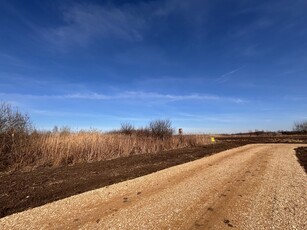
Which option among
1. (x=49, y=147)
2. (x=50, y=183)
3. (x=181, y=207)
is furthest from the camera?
(x=49, y=147)

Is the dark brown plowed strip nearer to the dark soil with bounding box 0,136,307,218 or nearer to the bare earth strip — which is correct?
the dark soil with bounding box 0,136,307,218

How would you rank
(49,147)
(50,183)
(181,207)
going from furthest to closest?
(49,147), (50,183), (181,207)

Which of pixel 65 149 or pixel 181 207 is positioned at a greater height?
pixel 65 149

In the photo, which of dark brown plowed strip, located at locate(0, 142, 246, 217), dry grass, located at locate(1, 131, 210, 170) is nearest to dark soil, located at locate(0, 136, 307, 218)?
dark brown plowed strip, located at locate(0, 142, 246, 217)

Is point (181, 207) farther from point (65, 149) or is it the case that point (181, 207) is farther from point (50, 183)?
point (65, 149)

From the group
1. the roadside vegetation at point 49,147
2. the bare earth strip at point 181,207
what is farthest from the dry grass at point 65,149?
the bare earth strip at point 181,207

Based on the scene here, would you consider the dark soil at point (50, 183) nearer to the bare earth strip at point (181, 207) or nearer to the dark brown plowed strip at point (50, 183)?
the dark brown plowed strip at point (50, 183)

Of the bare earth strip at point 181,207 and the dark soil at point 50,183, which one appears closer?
the bare earth strip at point 181,207

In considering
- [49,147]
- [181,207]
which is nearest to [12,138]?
[49,147]

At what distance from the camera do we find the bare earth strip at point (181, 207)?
15.5ft

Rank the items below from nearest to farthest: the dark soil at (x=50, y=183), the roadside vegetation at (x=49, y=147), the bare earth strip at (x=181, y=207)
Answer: the bare earth strip at (x=181, y=207) < the dark soil at (x=50, y=183) < the roadside vegetation at (x=49, y=147)

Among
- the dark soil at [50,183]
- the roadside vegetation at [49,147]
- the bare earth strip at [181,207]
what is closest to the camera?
the bare earth strip at [181,207]

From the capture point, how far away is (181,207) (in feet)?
18.5

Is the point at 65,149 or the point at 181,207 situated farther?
the point at 65,149
